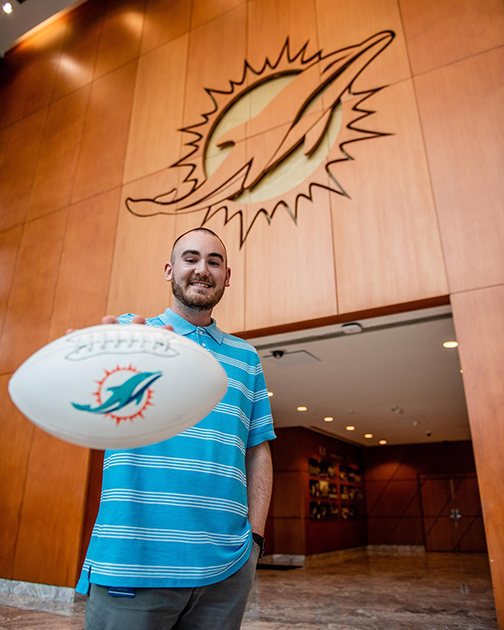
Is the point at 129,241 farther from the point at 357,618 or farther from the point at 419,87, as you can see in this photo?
the point at 357,618

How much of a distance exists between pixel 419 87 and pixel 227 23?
9.10ft

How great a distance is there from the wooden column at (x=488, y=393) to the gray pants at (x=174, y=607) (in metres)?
2.56

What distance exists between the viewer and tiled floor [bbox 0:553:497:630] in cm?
380

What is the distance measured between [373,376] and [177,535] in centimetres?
558

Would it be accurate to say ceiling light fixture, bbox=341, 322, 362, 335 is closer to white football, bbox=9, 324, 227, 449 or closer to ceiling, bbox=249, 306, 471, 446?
ceiling, bbox=249, 306, 471, 446

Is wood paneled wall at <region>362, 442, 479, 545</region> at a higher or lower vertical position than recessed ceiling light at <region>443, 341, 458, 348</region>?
lower

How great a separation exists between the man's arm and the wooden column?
2362 millimetres

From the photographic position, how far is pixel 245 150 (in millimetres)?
4883

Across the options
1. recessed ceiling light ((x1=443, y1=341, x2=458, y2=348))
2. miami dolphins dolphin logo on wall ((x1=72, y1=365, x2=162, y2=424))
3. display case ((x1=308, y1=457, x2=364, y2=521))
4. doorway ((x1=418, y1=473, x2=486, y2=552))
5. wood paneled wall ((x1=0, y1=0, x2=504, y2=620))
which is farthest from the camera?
doorway ((x1=418, y1=473, x2=486, y2=552))

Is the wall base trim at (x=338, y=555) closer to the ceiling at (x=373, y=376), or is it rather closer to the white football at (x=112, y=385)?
the ceiling at (x=373, y=376)

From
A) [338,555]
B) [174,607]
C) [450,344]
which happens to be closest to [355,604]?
[450,344]

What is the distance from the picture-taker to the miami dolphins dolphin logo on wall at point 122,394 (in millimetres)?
821

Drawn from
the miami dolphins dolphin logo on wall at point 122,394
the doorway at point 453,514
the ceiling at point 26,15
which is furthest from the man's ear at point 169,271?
the doorway at point 453,514

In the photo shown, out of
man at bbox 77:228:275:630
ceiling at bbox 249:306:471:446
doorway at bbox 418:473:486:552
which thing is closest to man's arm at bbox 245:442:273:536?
man at bbox 77:228:275:630
